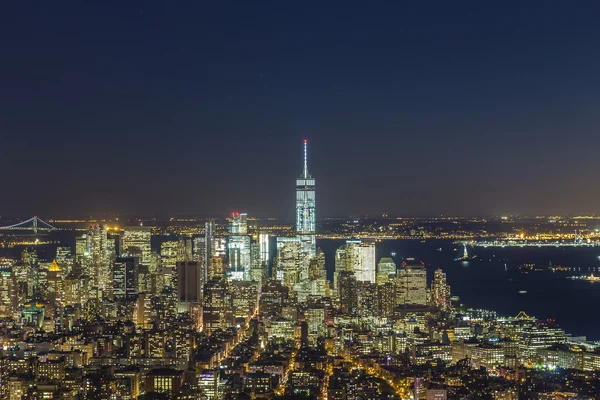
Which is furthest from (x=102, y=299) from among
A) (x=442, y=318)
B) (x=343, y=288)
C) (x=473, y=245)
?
(x=473, y=245)

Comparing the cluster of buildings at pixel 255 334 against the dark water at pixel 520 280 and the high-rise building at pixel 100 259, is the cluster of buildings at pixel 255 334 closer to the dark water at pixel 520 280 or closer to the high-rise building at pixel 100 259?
the high-rise building at pixel 100 259

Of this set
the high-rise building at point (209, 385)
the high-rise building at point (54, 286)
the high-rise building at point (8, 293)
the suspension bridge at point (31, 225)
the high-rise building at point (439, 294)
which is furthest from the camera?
the suspension bridge at point (31, 225)

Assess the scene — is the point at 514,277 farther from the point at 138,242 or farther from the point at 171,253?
the point at 138,242

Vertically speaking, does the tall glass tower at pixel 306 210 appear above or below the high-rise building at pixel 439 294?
above

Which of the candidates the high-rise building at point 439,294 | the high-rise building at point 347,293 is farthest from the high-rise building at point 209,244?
the high-rise building at point 439,294

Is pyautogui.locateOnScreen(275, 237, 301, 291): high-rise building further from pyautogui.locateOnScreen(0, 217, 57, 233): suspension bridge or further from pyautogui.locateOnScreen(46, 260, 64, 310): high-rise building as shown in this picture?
pyautogui.locateOnScreen(0, 217, 57, 233): suspension bridge

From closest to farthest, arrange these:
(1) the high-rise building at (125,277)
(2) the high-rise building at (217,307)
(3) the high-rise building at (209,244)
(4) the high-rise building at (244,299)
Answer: (2) the high-rise building at (217,307) < (4) the high-rise building at (244,299) < (1) the high-rise building at (125,277) < (3) the high-rise building at (209,244)

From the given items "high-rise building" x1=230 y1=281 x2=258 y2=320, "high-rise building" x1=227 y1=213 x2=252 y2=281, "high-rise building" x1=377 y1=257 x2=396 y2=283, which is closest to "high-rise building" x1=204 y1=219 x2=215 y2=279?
"high-rise building" x1=227 y1=213 x2=252 y2=281

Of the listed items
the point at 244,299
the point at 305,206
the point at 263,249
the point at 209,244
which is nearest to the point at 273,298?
the point at 244,299
